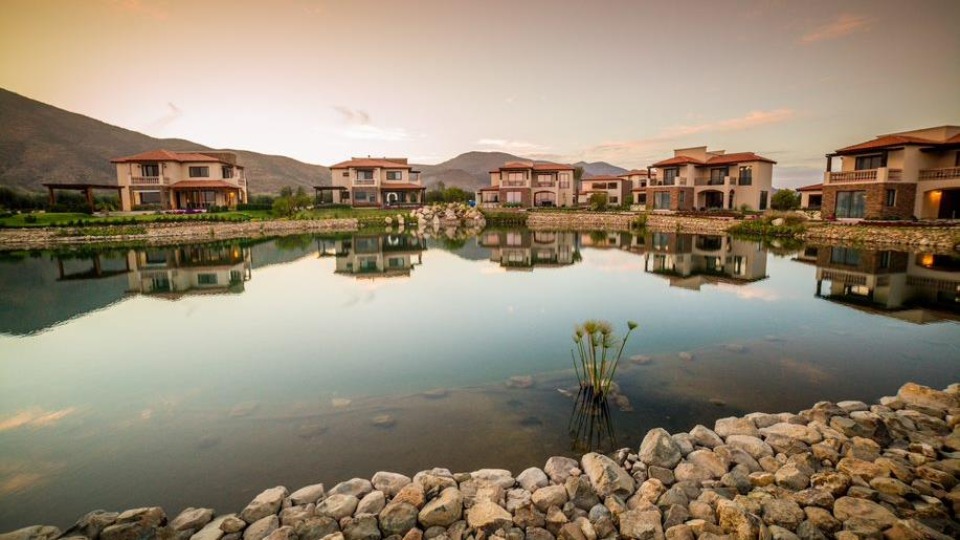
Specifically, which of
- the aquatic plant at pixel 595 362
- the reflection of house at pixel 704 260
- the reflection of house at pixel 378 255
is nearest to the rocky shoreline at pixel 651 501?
the aquatic plant at pixel 595 362

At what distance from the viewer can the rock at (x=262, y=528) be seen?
193 inches

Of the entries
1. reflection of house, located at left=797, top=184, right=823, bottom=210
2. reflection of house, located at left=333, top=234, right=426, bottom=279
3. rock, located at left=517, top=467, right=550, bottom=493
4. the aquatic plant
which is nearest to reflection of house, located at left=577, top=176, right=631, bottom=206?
reflection of house, located at left=797, top=184, right=823, bottom=210

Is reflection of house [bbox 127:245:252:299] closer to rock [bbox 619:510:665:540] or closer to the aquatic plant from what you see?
the aquatic plant

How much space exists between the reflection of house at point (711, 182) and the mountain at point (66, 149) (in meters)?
116

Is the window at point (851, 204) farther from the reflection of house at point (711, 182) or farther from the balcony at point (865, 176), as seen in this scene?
the reflection of house at point (711, 182)

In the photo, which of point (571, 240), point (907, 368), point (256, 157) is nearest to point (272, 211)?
point (571, 240)

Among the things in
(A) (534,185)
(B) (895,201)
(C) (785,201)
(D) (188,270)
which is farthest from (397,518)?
(A) (534,185)

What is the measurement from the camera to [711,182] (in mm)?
55594

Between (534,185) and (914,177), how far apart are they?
4407 cm

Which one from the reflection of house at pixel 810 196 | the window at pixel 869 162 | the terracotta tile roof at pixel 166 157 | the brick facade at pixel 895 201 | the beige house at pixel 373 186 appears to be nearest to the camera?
the brick facade at pixel 895 201

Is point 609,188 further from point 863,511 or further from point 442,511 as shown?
point 442,511

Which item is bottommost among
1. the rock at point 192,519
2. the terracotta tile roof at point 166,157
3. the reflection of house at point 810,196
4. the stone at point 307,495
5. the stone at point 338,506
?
the rock at point 192,519

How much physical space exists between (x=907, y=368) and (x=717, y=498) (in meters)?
8.30

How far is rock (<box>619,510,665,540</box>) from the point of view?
4.72 metres
